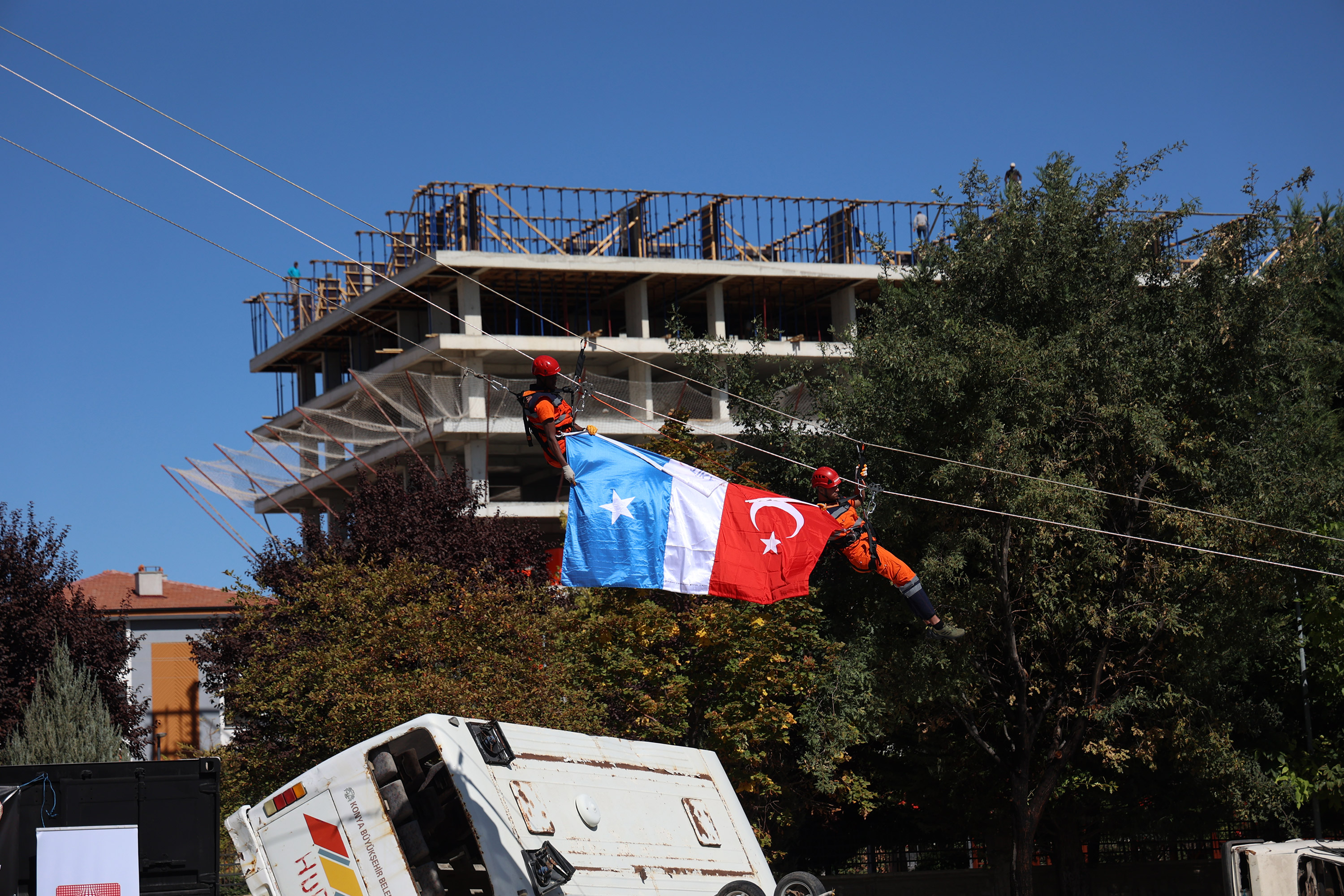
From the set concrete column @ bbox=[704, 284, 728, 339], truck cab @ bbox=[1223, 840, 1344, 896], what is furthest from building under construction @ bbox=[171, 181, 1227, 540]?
truck cab @ bbox=[1223, 840, 1344, 896]

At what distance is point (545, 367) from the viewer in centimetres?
1228

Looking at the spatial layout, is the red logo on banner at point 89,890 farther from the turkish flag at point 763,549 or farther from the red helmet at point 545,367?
the turkish flag at point 763,549

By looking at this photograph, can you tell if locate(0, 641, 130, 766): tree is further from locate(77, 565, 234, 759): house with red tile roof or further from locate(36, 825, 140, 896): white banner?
locate(77, 565, 234, 759): house with red tile roof

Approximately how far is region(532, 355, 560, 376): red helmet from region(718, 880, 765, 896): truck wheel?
195 inches

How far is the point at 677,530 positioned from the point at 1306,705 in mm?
16875

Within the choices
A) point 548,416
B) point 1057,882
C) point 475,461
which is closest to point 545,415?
point 548,416

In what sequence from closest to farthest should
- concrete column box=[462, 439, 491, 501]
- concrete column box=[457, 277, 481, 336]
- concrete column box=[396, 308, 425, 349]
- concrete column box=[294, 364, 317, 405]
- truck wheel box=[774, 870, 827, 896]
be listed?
truck wheel box=[774, 870, 827, 896], concrete column box=[462, 439, 491, 501], concrete column box=[457, 277, 481, 336], concrete column box=[396, 308, 425, 349], concrete column box=[294, 364, 317, 405]

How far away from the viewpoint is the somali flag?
13.0 m

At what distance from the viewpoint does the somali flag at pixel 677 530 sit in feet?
42.5

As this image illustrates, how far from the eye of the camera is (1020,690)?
22609 mm

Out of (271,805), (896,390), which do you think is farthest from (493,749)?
(896,390)

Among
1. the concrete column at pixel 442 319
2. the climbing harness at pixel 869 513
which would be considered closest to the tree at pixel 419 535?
the concrete column at pixel 442 319

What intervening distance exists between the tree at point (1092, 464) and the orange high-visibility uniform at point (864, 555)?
5591 millimetres

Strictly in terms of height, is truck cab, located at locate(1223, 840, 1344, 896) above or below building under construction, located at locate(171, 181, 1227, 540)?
below
